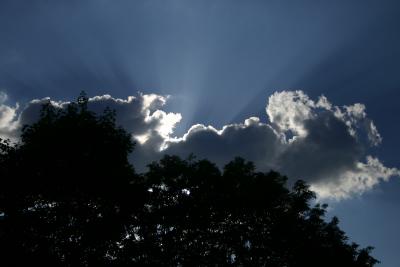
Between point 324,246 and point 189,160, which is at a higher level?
point 189,160

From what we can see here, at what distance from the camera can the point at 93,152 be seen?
105 feet

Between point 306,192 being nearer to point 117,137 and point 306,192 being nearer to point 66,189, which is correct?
point 117,137

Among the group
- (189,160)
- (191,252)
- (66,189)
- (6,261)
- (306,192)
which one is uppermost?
(189,160)

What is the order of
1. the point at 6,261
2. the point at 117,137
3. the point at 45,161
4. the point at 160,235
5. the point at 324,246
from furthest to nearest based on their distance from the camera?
1. the point at 324,246
2. the point at 160,235
3. the point at 117,137
4. the point at 45,161
5. the point at 6,261

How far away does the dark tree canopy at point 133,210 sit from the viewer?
96.6ft

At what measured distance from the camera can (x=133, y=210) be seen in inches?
1385

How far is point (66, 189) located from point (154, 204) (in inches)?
423

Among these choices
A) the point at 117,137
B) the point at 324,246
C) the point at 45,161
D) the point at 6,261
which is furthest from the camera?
the point at 324,246

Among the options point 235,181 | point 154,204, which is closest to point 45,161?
point 154,204

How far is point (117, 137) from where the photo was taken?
34094mm

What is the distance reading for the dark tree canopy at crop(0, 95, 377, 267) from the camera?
29453 millimetres

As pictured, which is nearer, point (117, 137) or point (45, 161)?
point (45, 161)

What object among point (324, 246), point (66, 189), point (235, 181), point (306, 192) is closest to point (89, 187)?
point (66, 189)

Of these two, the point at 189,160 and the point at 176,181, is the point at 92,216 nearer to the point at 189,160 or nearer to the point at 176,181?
the point at 176,181
